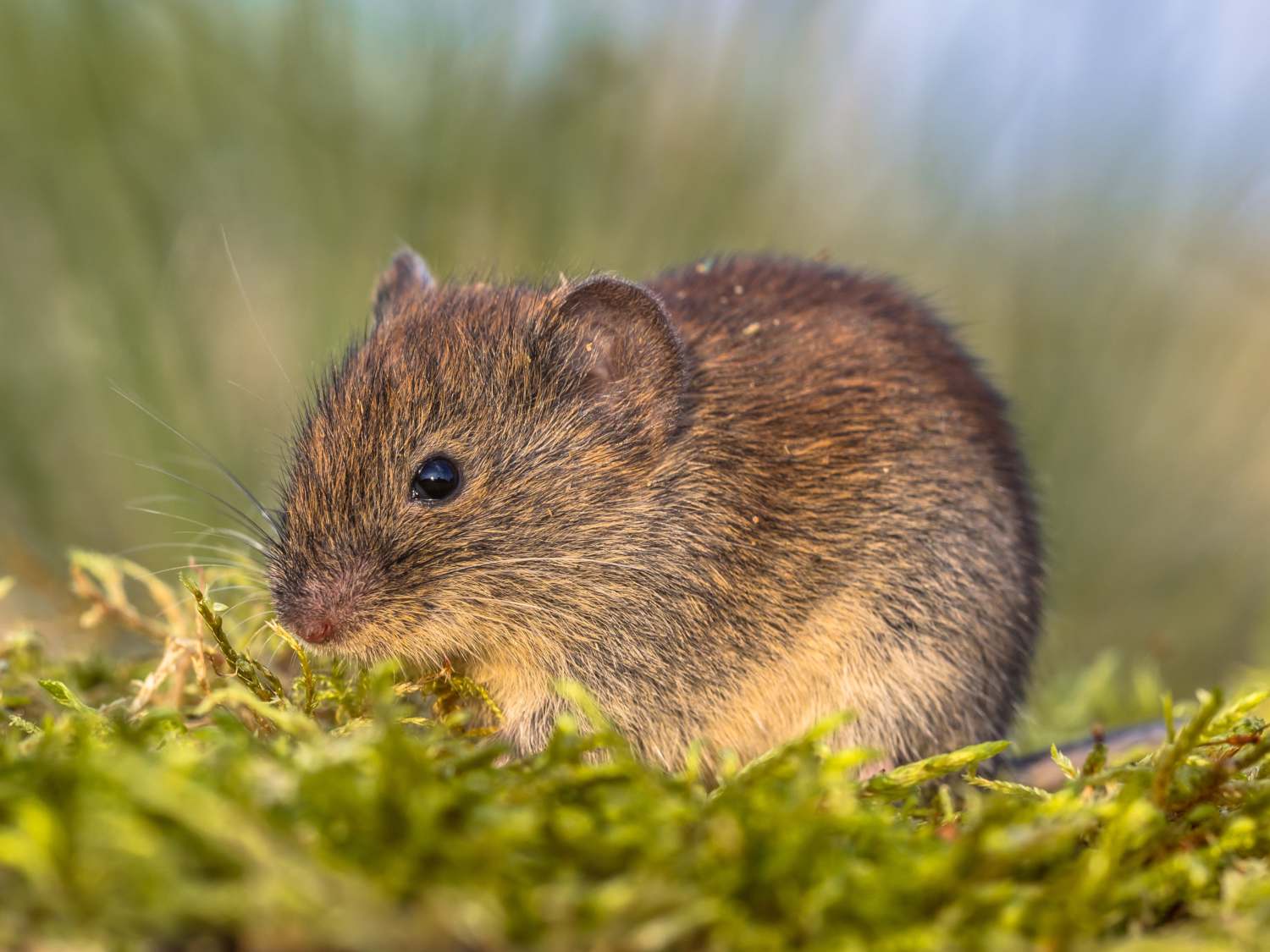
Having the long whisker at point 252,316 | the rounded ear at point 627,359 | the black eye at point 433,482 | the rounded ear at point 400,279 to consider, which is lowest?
the long whisker at point 252,316

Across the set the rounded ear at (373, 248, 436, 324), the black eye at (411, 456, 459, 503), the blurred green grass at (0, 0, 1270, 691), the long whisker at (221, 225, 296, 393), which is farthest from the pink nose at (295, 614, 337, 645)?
the blurred green grass at (0, 0, 1270, 691)

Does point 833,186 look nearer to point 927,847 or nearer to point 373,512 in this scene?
point 373,512

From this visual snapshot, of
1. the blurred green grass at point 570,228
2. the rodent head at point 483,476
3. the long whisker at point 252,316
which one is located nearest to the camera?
the rodent head at point 483,476

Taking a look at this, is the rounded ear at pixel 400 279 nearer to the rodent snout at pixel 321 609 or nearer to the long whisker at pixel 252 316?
the long whisker at pixel 252 316

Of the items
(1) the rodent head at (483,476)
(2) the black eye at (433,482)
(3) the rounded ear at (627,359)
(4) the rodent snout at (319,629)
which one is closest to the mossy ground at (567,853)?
(4) the rodent snout at (319,629)

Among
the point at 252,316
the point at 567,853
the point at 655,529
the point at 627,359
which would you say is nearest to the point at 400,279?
the point at 627,359

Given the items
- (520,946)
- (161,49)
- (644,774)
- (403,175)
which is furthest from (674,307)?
(161,49)
